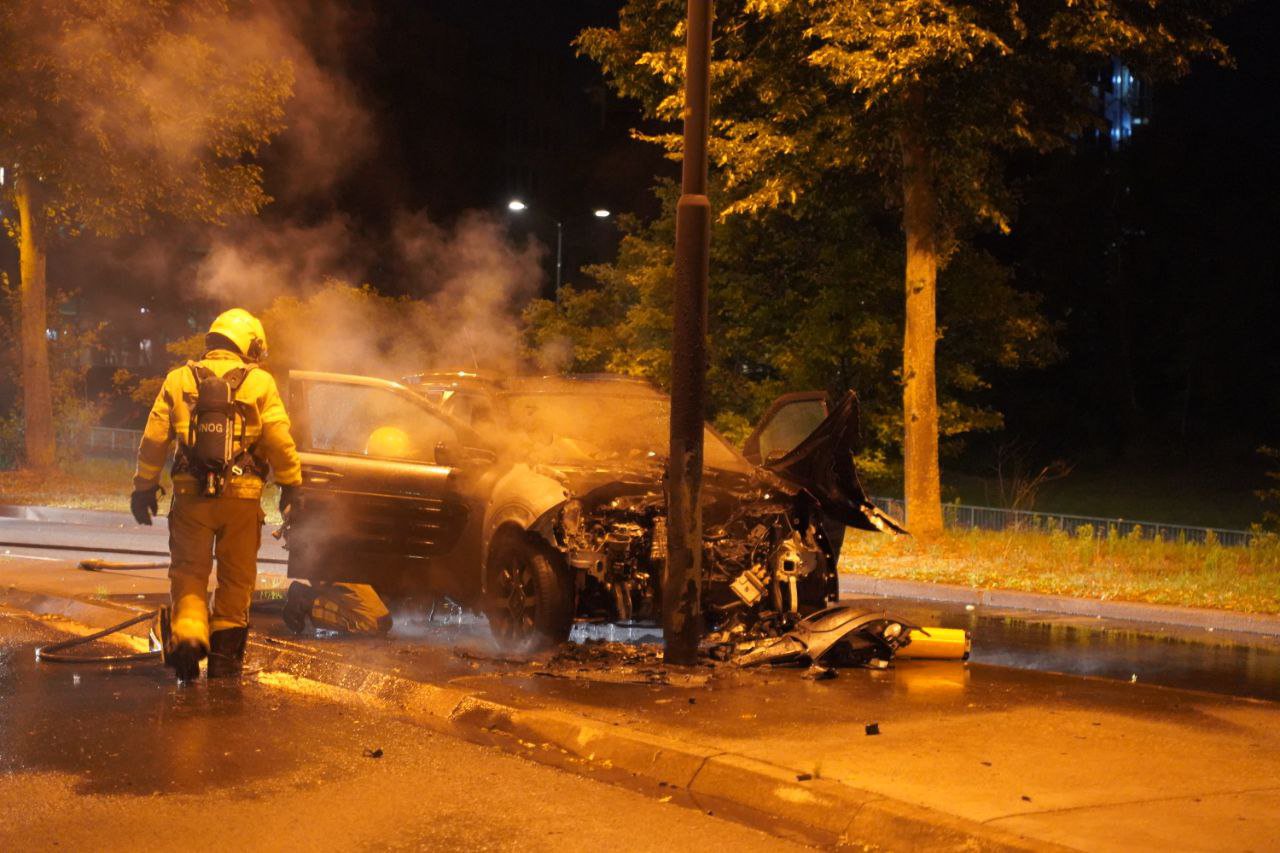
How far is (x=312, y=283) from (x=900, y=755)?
25452mm

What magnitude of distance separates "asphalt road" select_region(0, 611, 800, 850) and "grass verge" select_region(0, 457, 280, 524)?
11.5 meters

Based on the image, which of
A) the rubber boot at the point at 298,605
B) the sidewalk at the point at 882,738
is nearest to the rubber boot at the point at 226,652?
the sidewalk at the point at 882,738

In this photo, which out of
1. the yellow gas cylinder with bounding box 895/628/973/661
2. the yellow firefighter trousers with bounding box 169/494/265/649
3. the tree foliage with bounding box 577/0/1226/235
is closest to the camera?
the yellow firefighter trousers with bounding box 169/494/265/649

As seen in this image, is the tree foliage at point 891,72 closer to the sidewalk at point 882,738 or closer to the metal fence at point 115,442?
the sidewalk at point 882,738

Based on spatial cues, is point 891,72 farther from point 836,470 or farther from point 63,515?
point 63,515

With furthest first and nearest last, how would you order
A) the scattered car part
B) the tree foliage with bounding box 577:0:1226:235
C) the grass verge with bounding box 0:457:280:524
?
the grass verge with bounding box 0:457:280:524 < the tree foliage with bounding box 577:0:1226:235 < the scattered car part

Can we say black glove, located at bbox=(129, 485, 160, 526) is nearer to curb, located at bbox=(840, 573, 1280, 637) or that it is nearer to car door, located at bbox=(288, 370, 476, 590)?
car door, located at bbox=(288, 370, 476, 590)

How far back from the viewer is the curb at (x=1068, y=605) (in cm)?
1227

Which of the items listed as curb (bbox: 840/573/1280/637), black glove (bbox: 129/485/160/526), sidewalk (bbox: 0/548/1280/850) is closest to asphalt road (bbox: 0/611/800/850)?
sidewalk (bbox: 0/548/1280/850)

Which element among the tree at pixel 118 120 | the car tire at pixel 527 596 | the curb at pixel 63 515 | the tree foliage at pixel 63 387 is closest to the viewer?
the car tire at pixel 527 596

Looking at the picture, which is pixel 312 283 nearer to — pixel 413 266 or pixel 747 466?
pixel 413 266

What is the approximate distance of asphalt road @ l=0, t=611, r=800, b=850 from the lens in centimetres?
526

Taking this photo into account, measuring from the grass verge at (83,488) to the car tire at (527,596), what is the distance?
10.1 metres

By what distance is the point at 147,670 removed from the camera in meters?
8.46
